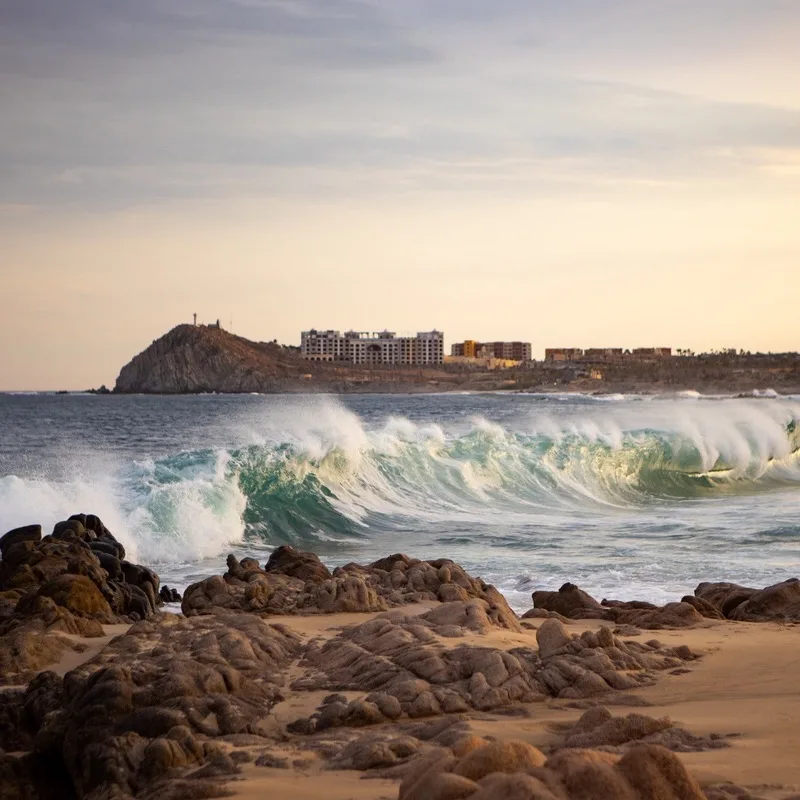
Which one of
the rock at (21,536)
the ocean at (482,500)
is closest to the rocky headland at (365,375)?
the ocean at (482,500)

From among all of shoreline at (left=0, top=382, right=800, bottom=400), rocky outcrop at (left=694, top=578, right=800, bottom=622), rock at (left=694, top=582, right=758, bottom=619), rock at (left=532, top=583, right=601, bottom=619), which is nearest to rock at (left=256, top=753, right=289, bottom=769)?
rock at (left=532, top=583, right=601, bottom=619)

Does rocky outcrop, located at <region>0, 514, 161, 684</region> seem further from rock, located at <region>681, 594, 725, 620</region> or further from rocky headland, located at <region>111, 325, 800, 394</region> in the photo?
rocky headland, located at <region>111, 325, 800, 394</region>

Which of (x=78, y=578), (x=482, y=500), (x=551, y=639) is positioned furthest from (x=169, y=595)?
(x=482, y=500)

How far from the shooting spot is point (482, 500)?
84.1 ft

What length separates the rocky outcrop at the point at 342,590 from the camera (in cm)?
1036

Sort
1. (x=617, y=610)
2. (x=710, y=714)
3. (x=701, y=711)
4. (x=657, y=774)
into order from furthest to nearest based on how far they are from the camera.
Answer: (x=617, y=610) → (x=701, y=711) → (x=710, y=714) → (x=657, y=774)

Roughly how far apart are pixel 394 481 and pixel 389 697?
20.3 metres

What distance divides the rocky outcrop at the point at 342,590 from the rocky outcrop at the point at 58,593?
0.71 m

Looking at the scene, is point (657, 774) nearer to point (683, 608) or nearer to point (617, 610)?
point (683, 608)

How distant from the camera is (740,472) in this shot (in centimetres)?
3066

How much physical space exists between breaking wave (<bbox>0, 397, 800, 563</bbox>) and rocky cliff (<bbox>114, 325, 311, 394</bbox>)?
10867 cm

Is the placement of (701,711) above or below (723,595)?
above

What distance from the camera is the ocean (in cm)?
1551

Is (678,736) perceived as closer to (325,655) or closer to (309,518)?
(325,655)
